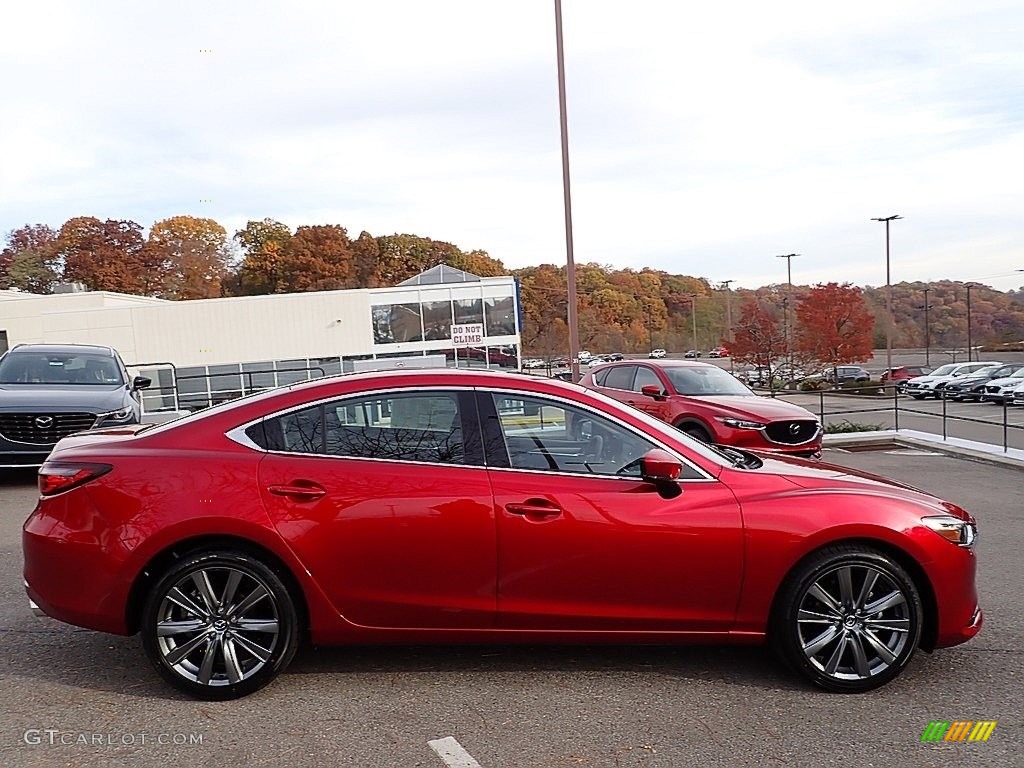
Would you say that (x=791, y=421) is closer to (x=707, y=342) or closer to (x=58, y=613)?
(x=58, y=613)

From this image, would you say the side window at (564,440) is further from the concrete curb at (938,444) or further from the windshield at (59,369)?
the concrete curb at (938,444)

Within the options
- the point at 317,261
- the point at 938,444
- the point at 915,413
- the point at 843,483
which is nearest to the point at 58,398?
the point at 843,483

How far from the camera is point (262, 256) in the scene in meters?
73.1

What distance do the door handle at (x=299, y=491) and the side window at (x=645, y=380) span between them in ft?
27.9

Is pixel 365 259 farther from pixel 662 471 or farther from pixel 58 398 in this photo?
pixel 662 471

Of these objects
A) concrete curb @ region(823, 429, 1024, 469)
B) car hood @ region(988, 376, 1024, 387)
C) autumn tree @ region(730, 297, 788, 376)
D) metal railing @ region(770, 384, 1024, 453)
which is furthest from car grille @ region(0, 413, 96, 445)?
autumn tree @ region(730, 297, 788, 376)

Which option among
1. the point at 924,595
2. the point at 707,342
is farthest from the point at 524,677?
the point at 707,342

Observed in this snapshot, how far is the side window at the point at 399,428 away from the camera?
→ 4355mm

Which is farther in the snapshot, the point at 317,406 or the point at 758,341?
the point at 758,341

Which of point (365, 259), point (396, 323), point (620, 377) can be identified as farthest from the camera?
point (365, 259)

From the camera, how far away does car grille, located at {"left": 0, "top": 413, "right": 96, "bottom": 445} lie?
33.7ft

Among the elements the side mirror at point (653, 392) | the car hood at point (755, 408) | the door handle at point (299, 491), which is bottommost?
the car hood at point (755, 408)

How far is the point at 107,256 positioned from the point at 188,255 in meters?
6.78

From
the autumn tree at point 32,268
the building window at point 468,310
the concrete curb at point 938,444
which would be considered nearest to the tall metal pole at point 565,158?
the concrete curb at point 938,444
